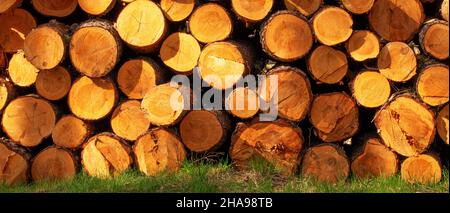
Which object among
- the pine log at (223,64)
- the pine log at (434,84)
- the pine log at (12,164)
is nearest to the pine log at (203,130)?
the pine log at (223,64)

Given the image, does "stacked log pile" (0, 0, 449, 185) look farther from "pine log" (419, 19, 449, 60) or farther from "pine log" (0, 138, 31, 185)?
"pine log" (0, 138, 31, 185)

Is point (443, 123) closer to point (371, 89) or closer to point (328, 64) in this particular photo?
point (371, 89)

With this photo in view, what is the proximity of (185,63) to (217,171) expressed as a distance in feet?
2.83

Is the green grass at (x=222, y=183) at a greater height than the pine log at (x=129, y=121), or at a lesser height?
lesser

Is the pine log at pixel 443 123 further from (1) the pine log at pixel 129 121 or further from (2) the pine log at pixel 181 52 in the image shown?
(1) the pine log at pixel 129 121

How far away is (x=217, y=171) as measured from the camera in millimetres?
4469

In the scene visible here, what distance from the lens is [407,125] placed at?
4.46 meters

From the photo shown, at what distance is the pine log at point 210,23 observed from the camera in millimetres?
4496

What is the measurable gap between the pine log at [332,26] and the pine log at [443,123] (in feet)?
2.99

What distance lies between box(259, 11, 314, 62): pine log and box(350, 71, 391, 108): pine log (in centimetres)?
48

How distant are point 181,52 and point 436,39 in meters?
1.92

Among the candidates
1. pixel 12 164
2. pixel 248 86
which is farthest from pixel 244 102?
pixel 12 164

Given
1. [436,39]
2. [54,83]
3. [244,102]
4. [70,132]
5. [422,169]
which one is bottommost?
[422,169]
